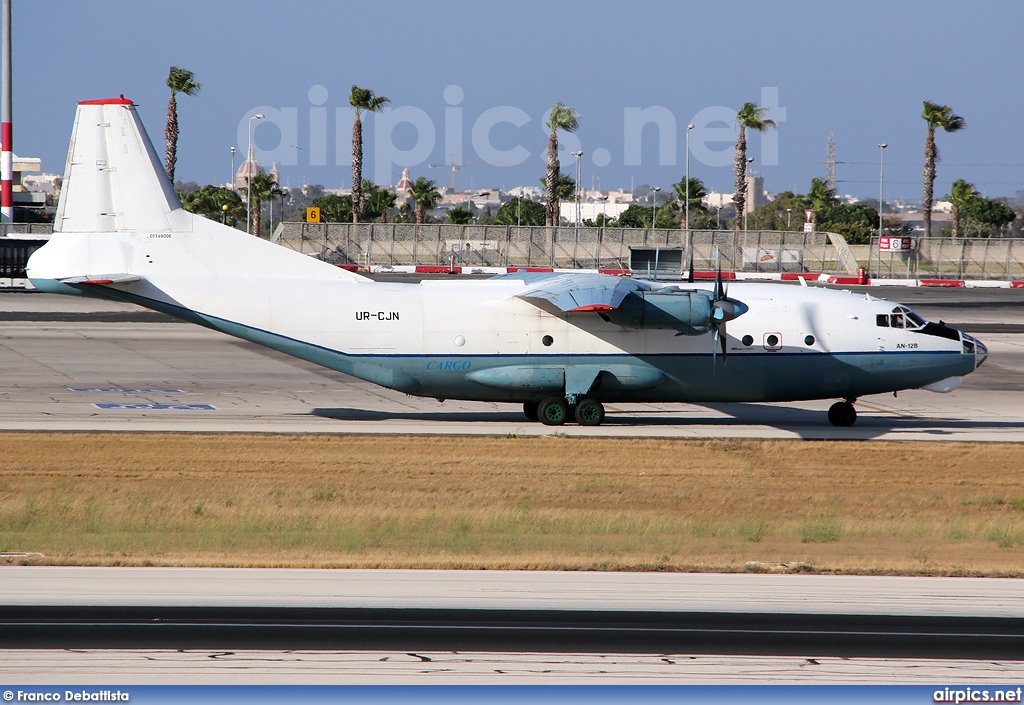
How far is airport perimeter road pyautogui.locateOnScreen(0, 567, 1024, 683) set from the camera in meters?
11.7

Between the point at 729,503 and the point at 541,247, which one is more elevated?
the point at 541,247

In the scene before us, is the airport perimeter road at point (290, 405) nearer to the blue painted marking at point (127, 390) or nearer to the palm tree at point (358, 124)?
the blue painted marking at point (127, 390)

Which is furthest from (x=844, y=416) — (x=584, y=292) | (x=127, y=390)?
(x=127, y=390)

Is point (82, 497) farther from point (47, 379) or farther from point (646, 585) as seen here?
point (47, 379)

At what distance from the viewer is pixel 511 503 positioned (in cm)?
2136

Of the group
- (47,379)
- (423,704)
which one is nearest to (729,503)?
(423,704)

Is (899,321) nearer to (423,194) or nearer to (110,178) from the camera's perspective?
(110,178)

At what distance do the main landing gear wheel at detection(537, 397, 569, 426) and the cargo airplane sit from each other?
0.11 ft

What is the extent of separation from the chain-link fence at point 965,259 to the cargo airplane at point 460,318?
65.8 meters

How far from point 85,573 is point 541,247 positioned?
73.2 meters

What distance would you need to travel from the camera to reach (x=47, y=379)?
34906 mm

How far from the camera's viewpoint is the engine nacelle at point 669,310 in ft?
91.4

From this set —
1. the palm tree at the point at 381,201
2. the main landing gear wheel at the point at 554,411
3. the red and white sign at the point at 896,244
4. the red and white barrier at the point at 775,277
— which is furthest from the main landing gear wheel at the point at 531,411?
the palm tree at the point at 381,201

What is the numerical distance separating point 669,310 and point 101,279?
48.4ft
